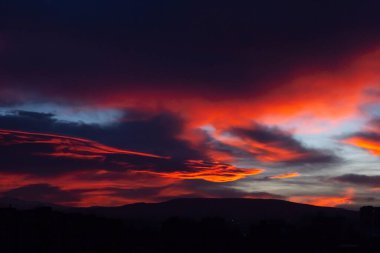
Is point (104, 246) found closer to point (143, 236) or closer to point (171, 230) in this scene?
point (143, 236)

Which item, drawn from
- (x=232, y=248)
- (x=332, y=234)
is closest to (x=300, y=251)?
(x=232, y=248)

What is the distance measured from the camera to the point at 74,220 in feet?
196

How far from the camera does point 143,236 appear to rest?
176 ft

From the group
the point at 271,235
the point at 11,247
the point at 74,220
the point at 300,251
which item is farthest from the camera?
the point at 74,220

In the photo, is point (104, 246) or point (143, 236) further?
point (143, 236)

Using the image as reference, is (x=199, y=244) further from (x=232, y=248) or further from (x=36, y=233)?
(x=36, y=233)

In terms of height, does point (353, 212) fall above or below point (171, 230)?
above

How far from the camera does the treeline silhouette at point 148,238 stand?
45219 mm

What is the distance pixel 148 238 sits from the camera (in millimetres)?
52719

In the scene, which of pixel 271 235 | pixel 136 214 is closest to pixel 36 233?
pixel 271 235

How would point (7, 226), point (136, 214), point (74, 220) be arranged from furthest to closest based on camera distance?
point (136, 214)
point (74, 220)
point (7, 226)

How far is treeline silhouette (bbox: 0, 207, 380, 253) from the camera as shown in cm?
4522

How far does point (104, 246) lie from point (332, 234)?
27832 millimetres

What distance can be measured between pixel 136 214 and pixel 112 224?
6750cm
